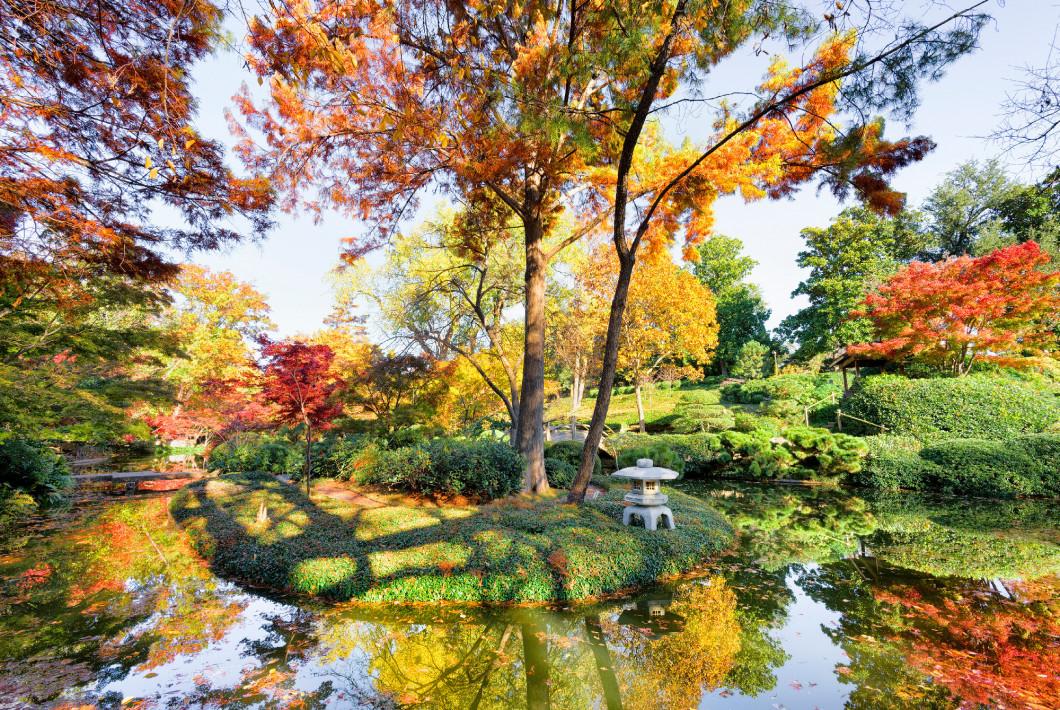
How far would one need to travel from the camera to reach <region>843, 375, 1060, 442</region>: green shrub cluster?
11.7m

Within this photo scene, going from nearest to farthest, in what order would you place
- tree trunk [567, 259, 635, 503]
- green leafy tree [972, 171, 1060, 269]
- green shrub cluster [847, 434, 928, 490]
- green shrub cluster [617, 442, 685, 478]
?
tree trunk [567, 259, 635, 503] < green shrub cluster [847, 434, 928, 490] < green shrub cluster [617, 442, 685, 478] < green leafy tree [972, 171, 1060, 269]

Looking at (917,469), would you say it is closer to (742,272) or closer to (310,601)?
(310,601)

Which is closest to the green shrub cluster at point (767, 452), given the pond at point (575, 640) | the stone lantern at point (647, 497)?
the pond at point (575, 640)

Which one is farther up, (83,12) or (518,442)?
(83,12)

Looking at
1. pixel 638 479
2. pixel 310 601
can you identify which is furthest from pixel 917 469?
pixel 310 601

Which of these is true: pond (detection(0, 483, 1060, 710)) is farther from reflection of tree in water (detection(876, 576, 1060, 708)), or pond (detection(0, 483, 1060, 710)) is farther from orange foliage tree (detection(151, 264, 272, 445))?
orange foliage tree (detection(151, 264, 272, 445))

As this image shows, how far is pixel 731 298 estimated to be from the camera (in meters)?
33.9

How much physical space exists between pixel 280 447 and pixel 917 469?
57.9 ft

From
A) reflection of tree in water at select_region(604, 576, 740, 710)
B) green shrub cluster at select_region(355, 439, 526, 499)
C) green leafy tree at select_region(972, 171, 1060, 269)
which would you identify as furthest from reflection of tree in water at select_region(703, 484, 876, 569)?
green leafy tree at select_region(972, 171, 1060, 269)

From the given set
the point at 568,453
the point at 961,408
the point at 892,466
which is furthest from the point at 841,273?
the point at 568,453

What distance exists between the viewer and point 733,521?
855cm

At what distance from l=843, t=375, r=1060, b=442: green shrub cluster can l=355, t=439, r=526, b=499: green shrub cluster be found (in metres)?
12.1

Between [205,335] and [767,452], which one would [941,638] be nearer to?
[767,452]

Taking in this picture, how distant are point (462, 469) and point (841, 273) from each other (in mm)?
22788
